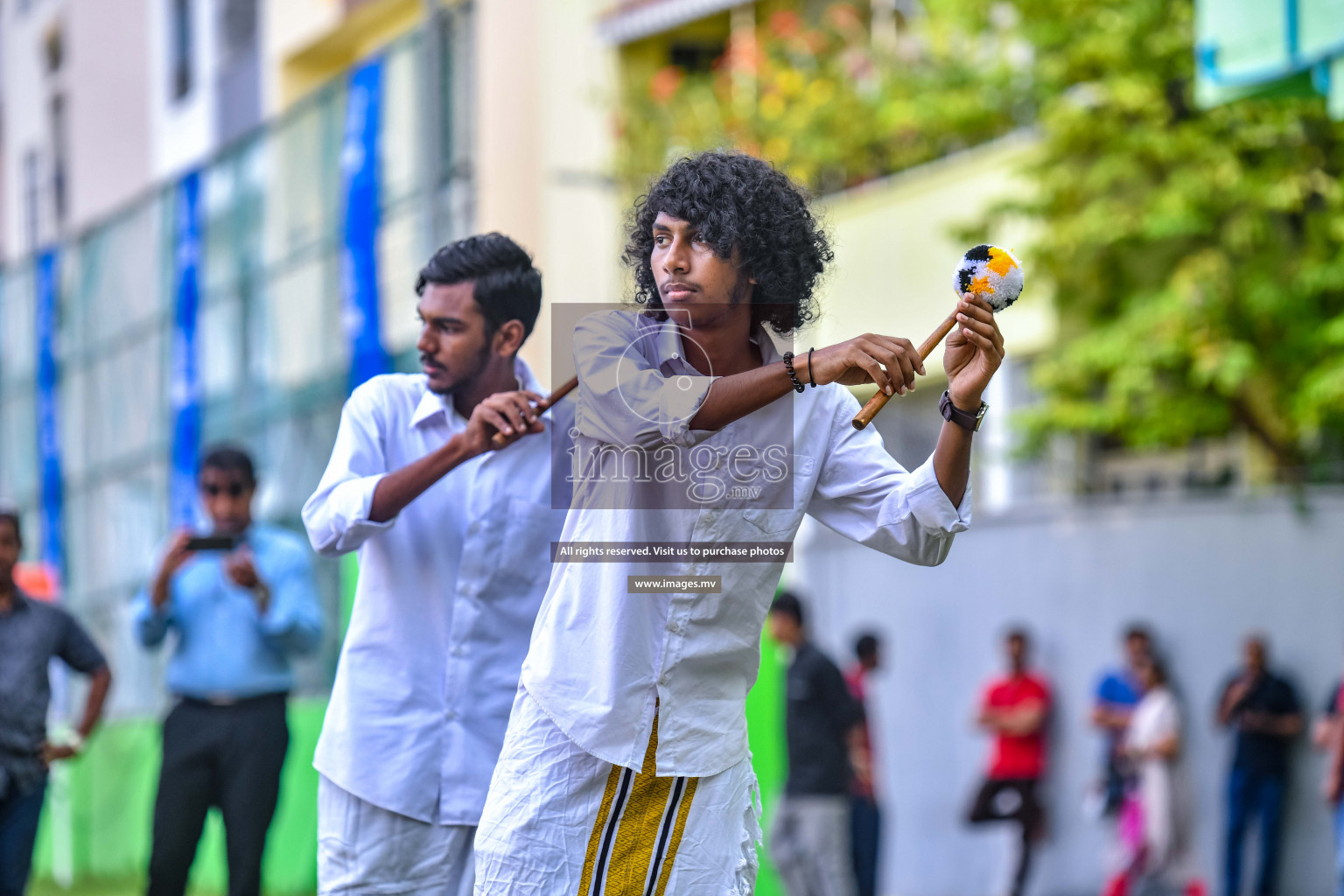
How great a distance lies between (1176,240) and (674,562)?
9.83 meters

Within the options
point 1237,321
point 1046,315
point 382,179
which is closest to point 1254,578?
point 1237,321

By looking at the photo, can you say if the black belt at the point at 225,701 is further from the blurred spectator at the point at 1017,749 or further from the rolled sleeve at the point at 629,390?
the blurred spectator at the point at 1017,749

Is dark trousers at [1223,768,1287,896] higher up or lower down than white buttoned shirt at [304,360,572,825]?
lower down

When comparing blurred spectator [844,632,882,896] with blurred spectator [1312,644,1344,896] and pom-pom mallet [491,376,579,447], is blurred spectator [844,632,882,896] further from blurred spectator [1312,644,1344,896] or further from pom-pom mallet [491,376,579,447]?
pom-pom mallet [491,376,579,447]

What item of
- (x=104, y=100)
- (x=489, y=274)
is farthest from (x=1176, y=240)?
(x=104, y=100)

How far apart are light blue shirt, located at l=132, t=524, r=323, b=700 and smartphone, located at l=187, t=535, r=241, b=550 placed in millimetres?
59

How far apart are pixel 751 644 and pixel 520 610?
2.65 feet

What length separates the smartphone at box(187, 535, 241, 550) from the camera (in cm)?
604

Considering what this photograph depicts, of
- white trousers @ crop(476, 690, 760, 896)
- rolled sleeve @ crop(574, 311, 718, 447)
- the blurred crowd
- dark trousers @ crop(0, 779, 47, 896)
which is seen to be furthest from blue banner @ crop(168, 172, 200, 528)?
rolled sleeve @ crop(574, 311, 718, 447)

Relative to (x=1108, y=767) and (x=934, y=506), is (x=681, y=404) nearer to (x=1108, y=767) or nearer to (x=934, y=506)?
(x=934, y=506)

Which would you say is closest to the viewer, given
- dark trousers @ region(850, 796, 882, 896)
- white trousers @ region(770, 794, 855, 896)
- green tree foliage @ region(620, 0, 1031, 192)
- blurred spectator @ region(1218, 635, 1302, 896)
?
white trousers @ region(770, 794, 855, 896)

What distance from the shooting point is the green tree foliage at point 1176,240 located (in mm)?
10953

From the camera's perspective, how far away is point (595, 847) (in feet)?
9.61

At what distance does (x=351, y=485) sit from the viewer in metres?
3.46
